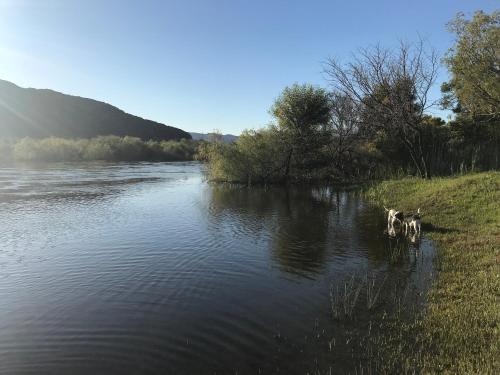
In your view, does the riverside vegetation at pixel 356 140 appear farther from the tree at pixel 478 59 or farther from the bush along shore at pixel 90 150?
the bush along shore at pixel 90 150

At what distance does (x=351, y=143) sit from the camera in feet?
147

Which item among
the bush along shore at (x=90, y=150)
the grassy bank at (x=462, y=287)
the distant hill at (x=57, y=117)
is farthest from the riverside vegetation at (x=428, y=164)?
the distant hill at (x=57, y=117)

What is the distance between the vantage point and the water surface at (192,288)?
7.73m

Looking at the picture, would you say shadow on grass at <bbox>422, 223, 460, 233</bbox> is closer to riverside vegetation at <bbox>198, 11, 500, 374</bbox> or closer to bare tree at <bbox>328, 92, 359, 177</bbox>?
riverside vegetation at <bbox>198, 11, 500, 374</bbox>

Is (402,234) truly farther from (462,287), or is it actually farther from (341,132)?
(341,132)

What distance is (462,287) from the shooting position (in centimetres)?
1016

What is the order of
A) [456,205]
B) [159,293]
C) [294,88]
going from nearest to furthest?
1. [159,293]
2. [456,205]
3. [294,88]

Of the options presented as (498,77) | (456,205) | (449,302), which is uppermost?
(498,77)

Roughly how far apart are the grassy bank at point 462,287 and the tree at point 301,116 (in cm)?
2148

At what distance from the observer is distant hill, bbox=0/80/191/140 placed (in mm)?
164625

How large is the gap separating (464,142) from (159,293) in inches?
1509

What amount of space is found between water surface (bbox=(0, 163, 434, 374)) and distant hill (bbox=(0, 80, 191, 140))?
6297 inches

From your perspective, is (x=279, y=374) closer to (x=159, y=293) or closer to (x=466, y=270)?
(x=159, y=293)

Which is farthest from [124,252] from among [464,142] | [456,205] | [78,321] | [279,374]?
[464,142]
